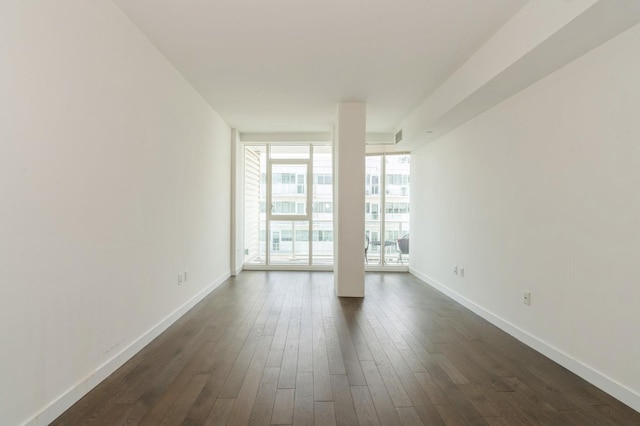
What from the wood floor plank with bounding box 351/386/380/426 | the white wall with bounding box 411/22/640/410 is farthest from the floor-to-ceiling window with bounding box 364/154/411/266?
the wood floor plank with bounding box 351/386/380/426

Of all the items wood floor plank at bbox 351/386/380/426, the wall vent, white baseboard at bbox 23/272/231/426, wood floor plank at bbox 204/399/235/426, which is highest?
the wall vent

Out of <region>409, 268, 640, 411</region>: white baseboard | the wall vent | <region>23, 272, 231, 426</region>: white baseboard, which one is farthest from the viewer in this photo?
the wall vent

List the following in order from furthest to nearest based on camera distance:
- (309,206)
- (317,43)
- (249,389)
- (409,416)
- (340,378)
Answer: (309,206) < (317,43) < (340,378) < (249,389) < (409,416)

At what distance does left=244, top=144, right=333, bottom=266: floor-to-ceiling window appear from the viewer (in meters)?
6.23

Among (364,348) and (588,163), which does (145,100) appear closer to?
(364,348)

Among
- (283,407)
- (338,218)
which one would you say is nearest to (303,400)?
(283,407)

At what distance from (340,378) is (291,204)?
14.1 ft

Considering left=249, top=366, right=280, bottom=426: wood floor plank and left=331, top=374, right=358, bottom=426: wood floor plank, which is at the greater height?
left=331, top=374, right=358, bottom=426: wood floor plank

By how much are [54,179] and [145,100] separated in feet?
4.05

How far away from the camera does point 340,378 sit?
2.21m

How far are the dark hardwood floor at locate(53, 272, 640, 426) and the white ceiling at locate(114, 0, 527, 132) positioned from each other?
2589 mm

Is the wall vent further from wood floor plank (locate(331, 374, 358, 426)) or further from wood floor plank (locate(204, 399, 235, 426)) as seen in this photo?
wood floor plank (locate(204, 399, 235, 426))

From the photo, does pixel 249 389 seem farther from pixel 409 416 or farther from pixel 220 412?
pixel 409 416

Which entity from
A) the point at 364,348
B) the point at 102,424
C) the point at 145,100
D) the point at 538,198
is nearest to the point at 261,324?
the point at 364,348
